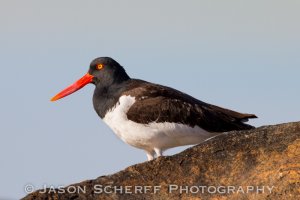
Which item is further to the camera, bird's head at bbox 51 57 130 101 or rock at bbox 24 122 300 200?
bird's head at bbox 51 57 130 101

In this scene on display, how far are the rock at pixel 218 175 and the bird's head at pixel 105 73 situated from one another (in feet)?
16.2

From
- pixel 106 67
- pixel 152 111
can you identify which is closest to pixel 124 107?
pixel 152 111

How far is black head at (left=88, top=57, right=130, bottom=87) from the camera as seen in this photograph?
13.0 meters

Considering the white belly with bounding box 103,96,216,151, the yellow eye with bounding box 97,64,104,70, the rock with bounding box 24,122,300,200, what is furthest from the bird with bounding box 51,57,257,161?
the rock with bounding box 24,122,300,200

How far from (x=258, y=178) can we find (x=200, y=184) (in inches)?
27.4

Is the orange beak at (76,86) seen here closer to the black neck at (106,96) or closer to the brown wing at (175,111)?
the black neck at (106,96)

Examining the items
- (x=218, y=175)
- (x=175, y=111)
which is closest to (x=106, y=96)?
(x=175, y=111)

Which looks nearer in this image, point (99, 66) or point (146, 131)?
point (146, 131)

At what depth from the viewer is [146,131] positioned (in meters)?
11.8

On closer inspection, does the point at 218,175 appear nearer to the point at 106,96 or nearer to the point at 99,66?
the point at 106,96

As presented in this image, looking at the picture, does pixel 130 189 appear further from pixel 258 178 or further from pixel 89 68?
pixel 89 68

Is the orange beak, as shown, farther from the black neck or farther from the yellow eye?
the black neck

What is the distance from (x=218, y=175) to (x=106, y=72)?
5.81 meters

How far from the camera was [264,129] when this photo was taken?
8539mm
